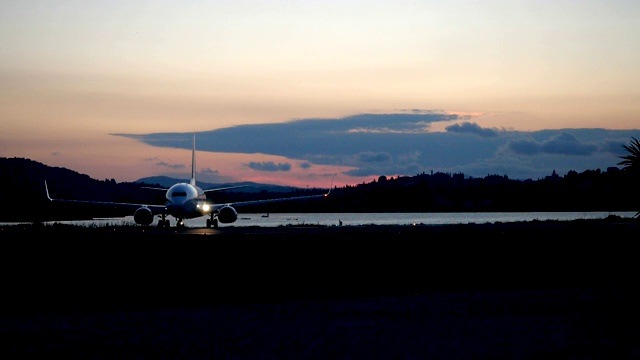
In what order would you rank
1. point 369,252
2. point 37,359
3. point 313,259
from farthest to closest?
point 369,252 < point 313,259 < point 37,359

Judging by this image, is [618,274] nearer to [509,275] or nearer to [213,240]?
[509,275]

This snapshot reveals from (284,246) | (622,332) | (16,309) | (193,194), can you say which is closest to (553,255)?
(284,246)

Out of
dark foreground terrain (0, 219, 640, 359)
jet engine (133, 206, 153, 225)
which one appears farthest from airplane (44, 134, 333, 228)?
dark foreground terrain (0, 219, 640, 359)

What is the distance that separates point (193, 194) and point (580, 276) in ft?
150

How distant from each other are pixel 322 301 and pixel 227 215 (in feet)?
172

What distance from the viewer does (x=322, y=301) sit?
64.1 ft

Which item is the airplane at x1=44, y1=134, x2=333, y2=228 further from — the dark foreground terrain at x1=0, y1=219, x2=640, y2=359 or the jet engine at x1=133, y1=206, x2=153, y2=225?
the dark foreground terrain at x1=0, y1=219, x2=640, y2=359

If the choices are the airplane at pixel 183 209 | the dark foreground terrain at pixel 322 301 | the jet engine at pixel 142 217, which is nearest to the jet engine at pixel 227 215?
the airplane at pixel 183 209

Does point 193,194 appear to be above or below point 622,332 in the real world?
above

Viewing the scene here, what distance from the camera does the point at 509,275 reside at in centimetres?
2609

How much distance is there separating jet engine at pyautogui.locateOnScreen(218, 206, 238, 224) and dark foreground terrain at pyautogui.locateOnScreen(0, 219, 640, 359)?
32.2 meters

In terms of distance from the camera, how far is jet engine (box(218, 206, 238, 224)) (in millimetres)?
70938

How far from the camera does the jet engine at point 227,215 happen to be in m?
70.9

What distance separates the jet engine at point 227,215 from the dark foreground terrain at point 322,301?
1269 inches
